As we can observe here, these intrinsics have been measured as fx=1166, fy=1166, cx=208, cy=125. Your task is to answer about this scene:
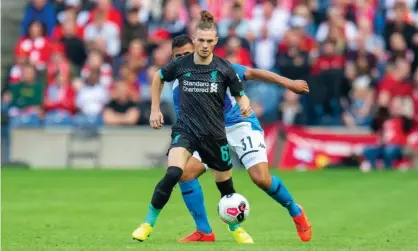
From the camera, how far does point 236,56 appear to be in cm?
2339

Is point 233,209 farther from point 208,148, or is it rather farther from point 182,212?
point 182,212

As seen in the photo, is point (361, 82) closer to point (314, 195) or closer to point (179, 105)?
point (314, 195)

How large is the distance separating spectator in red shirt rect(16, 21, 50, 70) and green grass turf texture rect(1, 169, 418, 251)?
3711 mm

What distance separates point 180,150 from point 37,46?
15.2 metres

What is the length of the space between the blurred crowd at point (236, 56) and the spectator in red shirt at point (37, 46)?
0.07 feet

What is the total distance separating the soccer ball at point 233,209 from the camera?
11.1m

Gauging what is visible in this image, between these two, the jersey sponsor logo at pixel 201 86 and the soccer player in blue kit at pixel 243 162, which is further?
the soccer player in blue kit at pixel 243 162

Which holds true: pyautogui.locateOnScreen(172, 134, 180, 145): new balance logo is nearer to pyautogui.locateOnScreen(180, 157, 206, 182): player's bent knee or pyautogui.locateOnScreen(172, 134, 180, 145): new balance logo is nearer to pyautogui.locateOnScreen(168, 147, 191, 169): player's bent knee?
pyautogui.locateOnScreen(168, 147, 191, 169): player's bent knee

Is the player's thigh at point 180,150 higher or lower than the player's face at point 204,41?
lower

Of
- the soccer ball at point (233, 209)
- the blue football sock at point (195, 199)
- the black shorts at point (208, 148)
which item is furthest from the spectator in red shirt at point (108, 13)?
the soccer ball at point (233, 209)

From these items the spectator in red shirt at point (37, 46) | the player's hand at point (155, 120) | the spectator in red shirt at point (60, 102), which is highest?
the player's hand at point (155, 120)

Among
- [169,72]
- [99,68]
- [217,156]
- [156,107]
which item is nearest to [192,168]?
[217,156]

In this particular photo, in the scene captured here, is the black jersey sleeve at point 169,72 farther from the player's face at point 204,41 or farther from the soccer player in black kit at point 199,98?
the player's face at point 204,41

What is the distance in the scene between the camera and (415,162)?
2236cm
